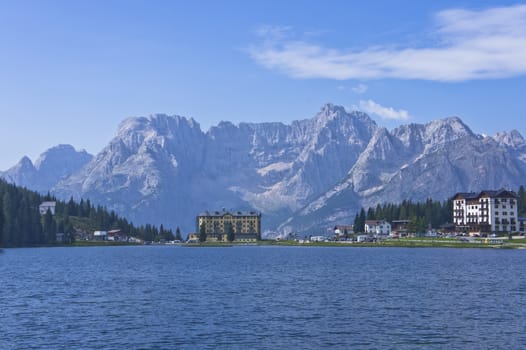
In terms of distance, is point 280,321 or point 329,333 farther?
point 280,321

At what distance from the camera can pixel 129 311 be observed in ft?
277

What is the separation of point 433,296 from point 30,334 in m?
54.1

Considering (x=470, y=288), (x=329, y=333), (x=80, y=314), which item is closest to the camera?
(x=329, y=333)

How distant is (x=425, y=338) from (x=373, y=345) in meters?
6.05

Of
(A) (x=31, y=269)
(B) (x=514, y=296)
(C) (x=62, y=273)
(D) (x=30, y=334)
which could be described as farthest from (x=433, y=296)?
(A) (x=31, y=269)

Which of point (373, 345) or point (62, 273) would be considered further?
point (62, 273)

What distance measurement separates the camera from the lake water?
6531cm

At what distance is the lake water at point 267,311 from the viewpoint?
214 feet

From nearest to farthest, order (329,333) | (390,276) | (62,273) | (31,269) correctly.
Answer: (329,333) < (390,276) < (62,273) < (31,269)

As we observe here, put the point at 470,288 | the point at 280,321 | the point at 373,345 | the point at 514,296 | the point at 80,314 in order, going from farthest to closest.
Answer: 1. the point at 470,288
2. the point at 514,296
3. the point at 80,314
4. the point at 280,321
5. the point at 373,345

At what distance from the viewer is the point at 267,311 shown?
83.0m

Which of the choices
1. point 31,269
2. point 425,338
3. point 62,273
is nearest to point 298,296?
point 425,338

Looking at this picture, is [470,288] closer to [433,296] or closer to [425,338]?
[433,296]

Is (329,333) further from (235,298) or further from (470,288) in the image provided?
(470,288)
